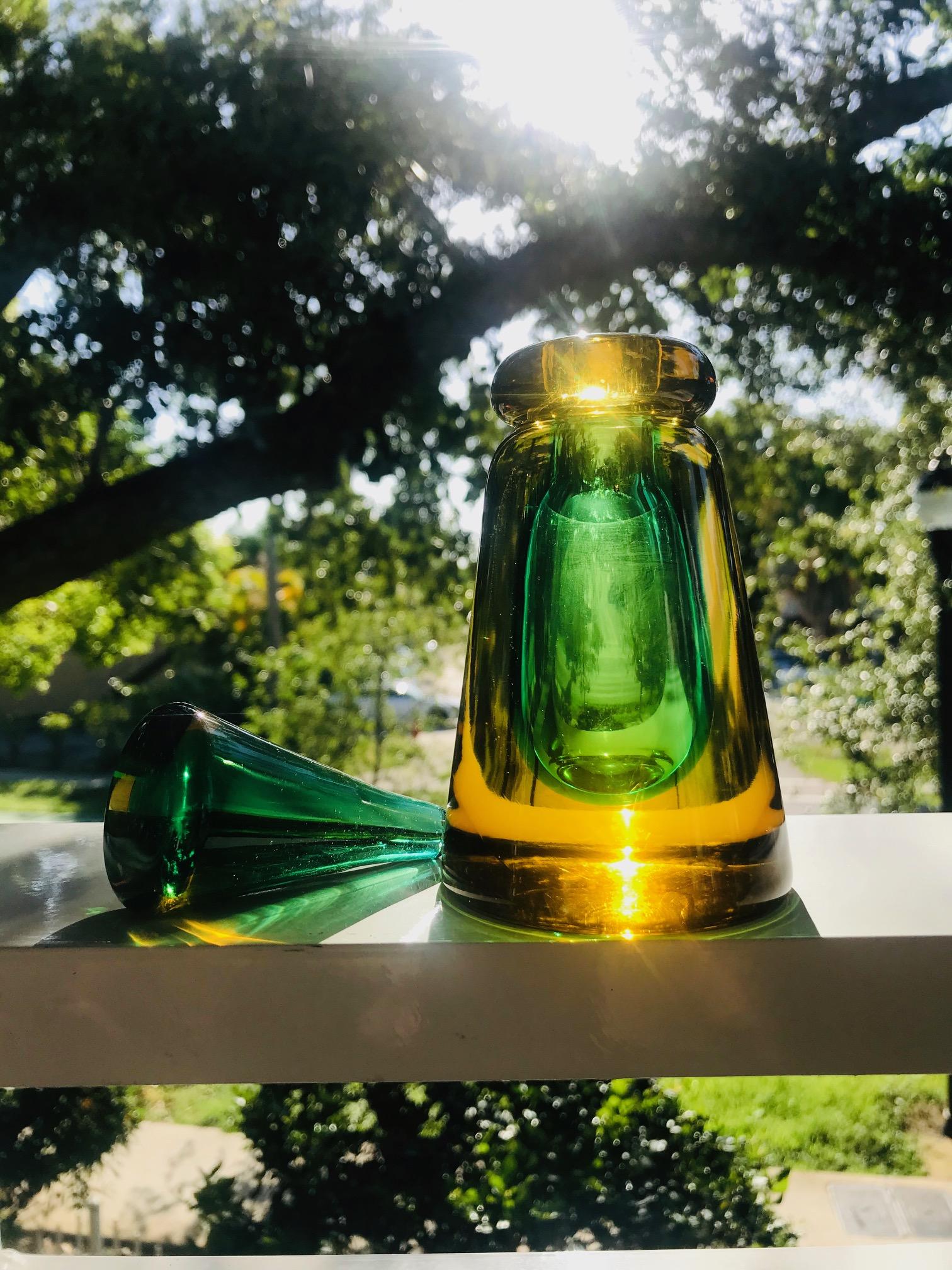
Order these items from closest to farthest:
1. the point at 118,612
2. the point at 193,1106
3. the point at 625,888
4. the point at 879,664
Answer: the point at 625,888 → the point at 193,1106 → the point at 118,612 → the point at 879,664

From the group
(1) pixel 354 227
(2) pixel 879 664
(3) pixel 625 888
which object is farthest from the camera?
(2) pixel 879 664

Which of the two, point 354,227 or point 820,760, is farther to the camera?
point 820,760

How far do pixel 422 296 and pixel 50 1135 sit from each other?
64.2 inches

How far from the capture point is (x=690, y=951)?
7.4 inches

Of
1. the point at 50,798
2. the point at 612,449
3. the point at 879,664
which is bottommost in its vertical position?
Result: the point at 612,449

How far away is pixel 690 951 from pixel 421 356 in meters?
1.80

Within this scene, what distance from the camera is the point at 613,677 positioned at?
8.6 inches

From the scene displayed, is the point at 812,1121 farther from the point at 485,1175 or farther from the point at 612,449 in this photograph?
the point at 612,449

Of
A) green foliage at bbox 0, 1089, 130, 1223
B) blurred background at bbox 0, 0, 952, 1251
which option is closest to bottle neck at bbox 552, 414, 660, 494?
blurred background at bbox 0, 0, 952, 1251

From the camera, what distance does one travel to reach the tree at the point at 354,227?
168 cm

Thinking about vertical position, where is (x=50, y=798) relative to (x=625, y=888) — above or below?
above

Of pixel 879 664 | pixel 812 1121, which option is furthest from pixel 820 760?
pixel 812 1121

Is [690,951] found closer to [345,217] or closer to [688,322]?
[345,217]

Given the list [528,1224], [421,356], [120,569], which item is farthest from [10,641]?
[528,1224]
